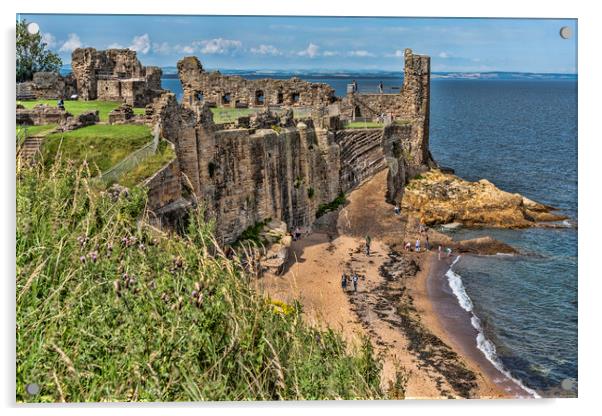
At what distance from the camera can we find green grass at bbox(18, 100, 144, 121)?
70.8 feet

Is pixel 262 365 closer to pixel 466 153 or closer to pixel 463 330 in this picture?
pixel 463 330

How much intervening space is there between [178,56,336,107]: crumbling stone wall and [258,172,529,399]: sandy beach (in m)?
8.30

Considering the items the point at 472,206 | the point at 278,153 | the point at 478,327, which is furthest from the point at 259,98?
the point at 478,327

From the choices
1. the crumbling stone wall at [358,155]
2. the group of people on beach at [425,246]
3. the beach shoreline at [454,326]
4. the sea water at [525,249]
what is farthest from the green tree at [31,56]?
the crumbling stone wall at [358,155]

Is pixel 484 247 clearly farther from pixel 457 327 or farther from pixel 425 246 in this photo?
pixel 457 327

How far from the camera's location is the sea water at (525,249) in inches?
699

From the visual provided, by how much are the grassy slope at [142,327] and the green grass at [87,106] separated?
9.66m

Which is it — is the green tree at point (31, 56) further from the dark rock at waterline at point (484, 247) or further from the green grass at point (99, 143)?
the dark rock at waterline at point (484, 247)

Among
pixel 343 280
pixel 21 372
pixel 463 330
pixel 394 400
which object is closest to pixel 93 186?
pixel 21 372

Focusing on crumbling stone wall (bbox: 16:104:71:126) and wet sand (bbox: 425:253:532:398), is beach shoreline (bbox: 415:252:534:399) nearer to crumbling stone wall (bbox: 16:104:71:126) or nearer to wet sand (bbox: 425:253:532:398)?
wet sand (bbox: 425:253:532:398)

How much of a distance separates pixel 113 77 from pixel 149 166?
1000 centimetres

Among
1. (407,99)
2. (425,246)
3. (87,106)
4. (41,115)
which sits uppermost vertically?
(407,99)

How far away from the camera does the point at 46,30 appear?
1234 centimetres

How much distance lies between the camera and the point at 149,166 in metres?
18.4
